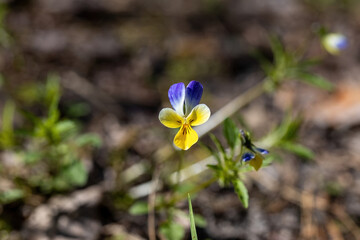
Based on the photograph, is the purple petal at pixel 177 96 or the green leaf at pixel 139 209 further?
the green leaf at pixel 139 209

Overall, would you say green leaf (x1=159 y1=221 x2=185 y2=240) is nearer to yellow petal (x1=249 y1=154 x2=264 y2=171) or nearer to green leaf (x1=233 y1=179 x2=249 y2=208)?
green leaf (x1=233 y1=179 x2=249 y2=208)

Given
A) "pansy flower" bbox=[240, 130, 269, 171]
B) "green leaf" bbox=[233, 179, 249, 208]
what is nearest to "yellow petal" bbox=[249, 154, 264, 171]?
"pansy flower" bbox=[240, 130, 269, 171]

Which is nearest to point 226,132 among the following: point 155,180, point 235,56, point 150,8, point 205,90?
point 155,180

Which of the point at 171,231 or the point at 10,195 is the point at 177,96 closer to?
the point at 171,231

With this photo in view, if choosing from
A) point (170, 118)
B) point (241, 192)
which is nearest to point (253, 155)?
point (241, 192)

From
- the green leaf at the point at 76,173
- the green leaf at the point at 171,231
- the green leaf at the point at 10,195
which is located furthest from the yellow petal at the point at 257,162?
the green leaf at the point at 10,195

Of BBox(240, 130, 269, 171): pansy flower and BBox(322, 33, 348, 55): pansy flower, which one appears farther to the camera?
BBox(322, 33, 348, 55): pansy flower

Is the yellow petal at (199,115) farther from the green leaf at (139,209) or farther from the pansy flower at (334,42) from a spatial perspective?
the pansy flower at (334,42)

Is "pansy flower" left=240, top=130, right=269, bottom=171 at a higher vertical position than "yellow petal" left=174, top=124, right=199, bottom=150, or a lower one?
lower
